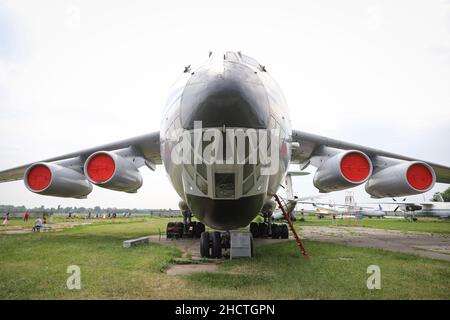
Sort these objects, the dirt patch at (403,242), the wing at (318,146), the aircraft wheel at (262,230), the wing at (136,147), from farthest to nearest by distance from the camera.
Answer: the aircraft wheel at (262,230) → the wing at (136,147) → the wing at (318,146) → the dirt patch at (403,242)

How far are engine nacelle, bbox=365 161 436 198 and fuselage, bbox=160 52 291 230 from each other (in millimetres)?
4374

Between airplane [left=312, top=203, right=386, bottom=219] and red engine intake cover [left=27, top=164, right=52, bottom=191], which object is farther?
airplane [left=312, top=203, right=386, bottom=219]

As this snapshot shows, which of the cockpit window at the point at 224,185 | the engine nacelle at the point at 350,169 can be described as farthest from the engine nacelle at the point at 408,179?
the cockpit window at the point at 224,185

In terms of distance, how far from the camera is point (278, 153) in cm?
551

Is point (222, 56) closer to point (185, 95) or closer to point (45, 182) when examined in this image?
point (185, 95)

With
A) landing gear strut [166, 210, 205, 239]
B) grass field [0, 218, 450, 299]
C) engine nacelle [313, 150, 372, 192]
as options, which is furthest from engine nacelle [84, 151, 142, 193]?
engine nacelle [313, 150, 372, 192]

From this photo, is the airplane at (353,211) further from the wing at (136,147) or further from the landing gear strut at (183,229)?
the wing at (136,147)

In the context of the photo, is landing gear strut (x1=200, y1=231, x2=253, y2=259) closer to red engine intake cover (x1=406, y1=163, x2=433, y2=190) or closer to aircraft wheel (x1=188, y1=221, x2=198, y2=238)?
red engine intake cover (x1=406, y1=163, x2=433, y2=190)

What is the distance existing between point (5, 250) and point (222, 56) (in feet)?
25.0

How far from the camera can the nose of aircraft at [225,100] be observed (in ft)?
14.4

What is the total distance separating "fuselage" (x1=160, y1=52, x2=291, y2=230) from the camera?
4.46m

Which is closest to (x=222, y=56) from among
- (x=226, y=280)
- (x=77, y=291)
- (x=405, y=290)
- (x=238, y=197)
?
(x=238, y=197)

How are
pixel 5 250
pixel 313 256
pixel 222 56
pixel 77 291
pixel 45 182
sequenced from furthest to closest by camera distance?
pixel 45 182
pixel 5 250
pixel 313 256
pixel 222 56
pixel 77 291

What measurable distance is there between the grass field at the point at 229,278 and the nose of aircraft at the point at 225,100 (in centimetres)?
222
